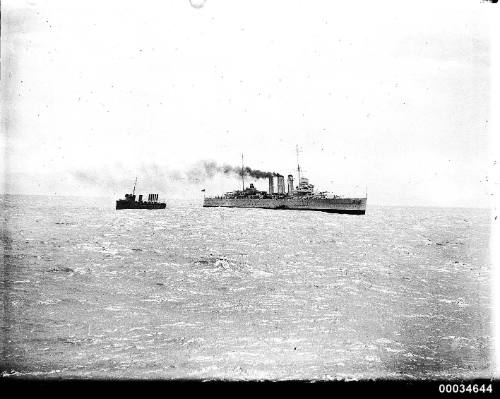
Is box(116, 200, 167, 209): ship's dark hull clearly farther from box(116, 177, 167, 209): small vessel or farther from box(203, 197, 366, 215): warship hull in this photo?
box(203, 197, 366, 215): warship hull

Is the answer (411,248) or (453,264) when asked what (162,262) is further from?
(411,248)

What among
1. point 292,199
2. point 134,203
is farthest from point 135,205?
point 292,199

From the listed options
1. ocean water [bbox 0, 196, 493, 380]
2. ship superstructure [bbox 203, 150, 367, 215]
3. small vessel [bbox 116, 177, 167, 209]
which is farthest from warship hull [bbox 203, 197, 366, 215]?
ocean water [bbox 0, 196, 493, 380]

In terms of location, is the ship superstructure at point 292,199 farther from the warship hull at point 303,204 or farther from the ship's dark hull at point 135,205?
the ship's dark hull at point 135,205

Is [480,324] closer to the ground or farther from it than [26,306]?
closer to the ground

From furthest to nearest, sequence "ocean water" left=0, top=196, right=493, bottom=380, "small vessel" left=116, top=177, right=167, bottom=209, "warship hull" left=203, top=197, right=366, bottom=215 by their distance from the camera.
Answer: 1. "warship hull" left=203, top=197, right=366, bottom=215
2. "small vessel" left=116, top=177, right=167, bottom=209
3. "ocean water" left=0, top=196, right=493, bottom=380

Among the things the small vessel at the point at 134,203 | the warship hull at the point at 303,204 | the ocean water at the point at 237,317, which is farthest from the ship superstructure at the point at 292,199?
the ocean water at the point at 237,317

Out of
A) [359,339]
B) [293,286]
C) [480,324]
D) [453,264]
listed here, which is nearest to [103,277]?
[293,286]

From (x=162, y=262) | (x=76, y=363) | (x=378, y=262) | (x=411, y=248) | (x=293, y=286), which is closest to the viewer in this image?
(x=76, y=363)

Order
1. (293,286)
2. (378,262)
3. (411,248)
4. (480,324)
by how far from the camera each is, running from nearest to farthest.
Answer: (480,324) → (293,286) → (378,262) → (411,248)
